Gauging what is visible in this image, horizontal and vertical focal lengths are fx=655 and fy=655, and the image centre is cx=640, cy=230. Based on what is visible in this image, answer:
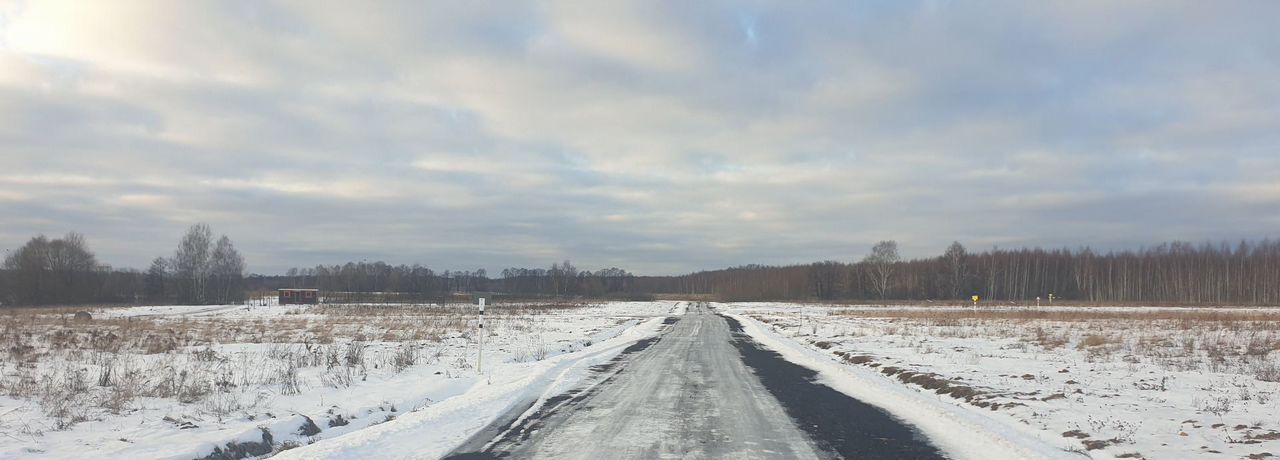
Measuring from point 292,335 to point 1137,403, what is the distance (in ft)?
89.3

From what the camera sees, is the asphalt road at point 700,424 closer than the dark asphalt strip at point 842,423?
Yes

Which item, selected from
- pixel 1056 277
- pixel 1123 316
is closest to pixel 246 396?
pixel 1123 316

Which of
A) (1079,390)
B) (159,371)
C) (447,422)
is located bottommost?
(159,371)

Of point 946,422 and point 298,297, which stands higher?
point 946,422

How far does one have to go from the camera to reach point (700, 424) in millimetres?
8617

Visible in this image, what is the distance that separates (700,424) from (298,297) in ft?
315

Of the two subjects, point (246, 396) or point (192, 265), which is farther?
point (192, 265)

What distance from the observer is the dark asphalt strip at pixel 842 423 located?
284 inches

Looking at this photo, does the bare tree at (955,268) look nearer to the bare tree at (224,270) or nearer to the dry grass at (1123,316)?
the dry grass at (1123,316)

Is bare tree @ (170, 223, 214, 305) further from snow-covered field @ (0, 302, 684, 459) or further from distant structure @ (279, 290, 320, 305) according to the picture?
snow-covered field @ (0, 302, 684, 459)

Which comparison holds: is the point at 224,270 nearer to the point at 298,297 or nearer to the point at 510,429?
the point at 298,297

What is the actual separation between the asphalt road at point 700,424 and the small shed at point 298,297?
3431 inches

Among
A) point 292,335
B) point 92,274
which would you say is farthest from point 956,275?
point 92,274

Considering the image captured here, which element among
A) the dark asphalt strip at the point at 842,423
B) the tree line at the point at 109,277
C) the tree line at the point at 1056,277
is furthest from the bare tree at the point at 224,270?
the dark asphalt strip at the point at 842,423
